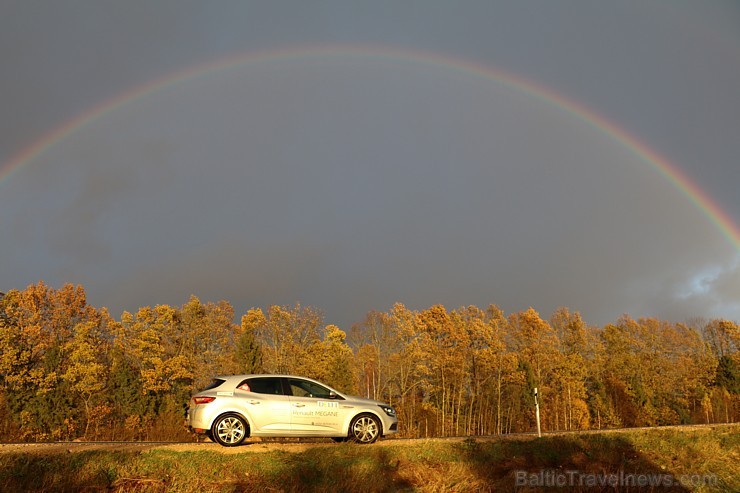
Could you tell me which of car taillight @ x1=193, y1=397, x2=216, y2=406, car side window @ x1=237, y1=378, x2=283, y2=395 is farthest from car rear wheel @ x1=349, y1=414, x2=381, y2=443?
car taillight @ x1=193, y1=397, x2=216, y2=406

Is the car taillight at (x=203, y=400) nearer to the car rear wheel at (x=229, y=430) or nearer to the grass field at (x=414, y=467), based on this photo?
the car rear wheel at (x=229, y=430)

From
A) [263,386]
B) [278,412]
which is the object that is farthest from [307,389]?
[263,386]

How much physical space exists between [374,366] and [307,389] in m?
43.3

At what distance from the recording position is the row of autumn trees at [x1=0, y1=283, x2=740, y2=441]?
156ft

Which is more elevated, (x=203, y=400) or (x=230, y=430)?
(x=203, y=400)

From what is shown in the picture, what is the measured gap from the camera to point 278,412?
12891 mm

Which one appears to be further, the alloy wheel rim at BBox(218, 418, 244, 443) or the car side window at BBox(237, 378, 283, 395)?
the car side window at BBox(237, 378, 283, 395)

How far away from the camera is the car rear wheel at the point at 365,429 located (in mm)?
13664

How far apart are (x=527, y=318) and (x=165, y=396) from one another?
129 feet

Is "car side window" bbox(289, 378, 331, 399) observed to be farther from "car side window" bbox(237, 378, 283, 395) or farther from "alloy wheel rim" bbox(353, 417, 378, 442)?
"alloy wheel rim" bbox(353, 417, 378, 442)

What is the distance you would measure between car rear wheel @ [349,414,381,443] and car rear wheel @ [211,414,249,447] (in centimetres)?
262

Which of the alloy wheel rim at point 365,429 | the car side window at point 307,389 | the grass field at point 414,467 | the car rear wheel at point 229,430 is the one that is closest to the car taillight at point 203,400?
the car rear wheel at point 229,430

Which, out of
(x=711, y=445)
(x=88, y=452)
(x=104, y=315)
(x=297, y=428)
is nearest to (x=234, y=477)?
(x=297, y=428)

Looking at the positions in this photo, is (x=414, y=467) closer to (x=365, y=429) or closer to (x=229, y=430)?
(x=365, y=429)
